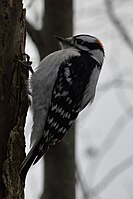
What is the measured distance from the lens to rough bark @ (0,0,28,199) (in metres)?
3.12

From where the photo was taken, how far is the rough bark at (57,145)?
14.4 ft

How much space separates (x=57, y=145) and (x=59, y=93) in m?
0.72

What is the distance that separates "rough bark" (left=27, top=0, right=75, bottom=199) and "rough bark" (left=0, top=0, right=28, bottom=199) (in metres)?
1.04

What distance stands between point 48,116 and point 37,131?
14cm

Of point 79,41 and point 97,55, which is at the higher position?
point 79,41

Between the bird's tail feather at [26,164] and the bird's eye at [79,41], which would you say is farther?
the bird's eye at [79,41]

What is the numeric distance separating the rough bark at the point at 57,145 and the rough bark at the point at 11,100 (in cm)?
104

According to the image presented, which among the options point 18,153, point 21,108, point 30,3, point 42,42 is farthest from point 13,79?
point 30,3

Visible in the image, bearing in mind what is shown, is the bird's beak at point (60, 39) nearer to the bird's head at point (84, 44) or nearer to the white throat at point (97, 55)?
the bird's head at point (84, 44)

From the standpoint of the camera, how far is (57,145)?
440 centimetres

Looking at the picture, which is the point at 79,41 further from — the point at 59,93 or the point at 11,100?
the point at 11,100

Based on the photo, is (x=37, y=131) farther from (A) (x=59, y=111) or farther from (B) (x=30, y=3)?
(B) (x=30, y=3)

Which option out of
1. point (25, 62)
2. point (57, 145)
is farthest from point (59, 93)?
point (57, 145)

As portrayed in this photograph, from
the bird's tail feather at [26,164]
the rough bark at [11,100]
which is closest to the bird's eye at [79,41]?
the rough bark at [11,100]
